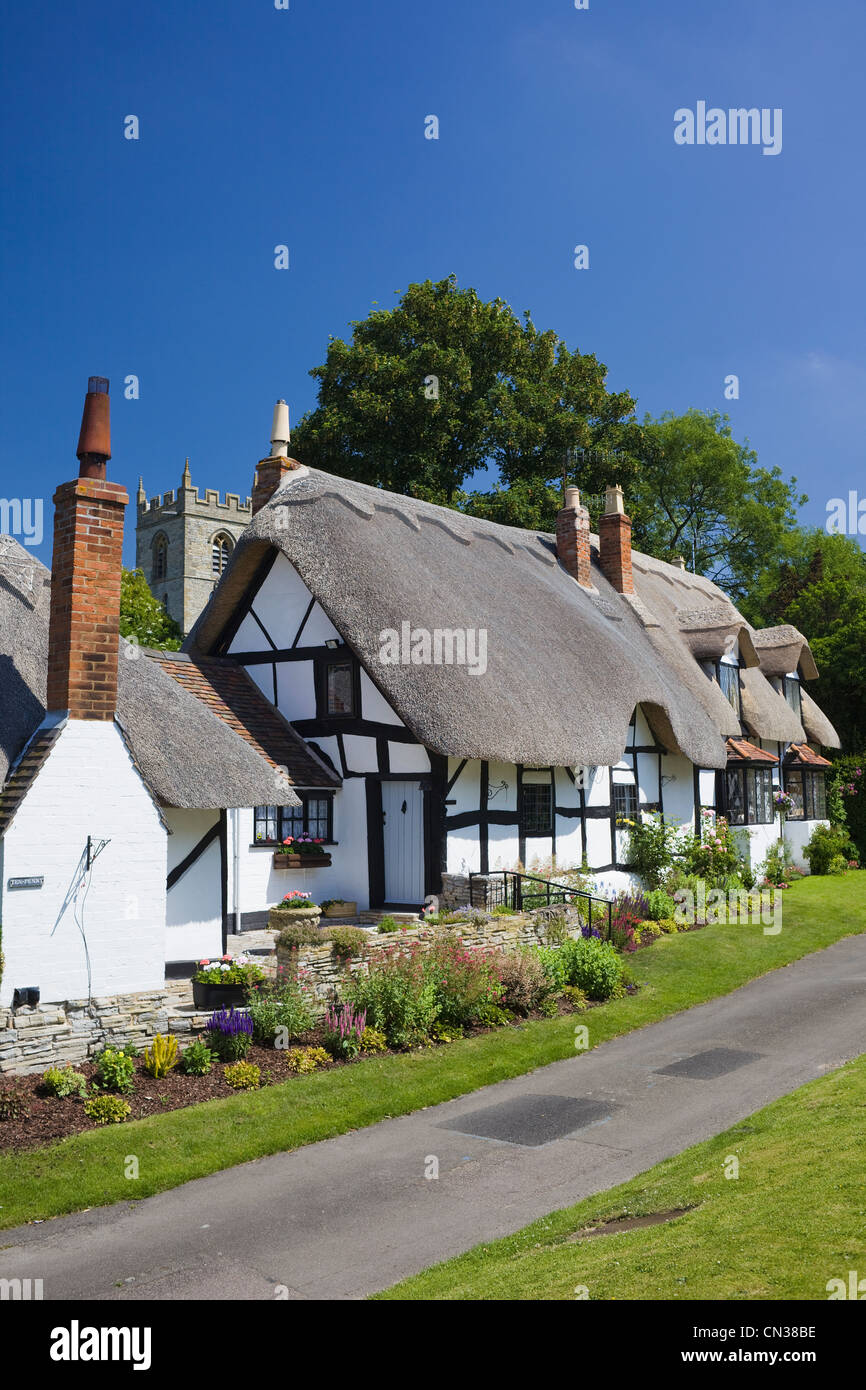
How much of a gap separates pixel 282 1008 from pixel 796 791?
23349 millimetres

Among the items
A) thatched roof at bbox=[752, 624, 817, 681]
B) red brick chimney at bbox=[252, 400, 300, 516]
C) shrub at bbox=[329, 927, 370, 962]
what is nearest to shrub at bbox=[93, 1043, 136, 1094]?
shrub at bbox=[329, 927, 370, 962]

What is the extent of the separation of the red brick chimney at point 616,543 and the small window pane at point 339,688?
10662 millimetres

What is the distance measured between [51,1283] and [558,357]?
3555 centimetres

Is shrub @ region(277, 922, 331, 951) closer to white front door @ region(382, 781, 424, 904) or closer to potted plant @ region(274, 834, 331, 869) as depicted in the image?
potted plant @ region(274, 834, 331, 869)

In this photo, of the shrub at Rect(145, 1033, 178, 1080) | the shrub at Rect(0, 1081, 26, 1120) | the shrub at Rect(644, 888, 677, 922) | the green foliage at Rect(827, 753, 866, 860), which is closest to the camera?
the shrub at Rect(0, 1081, 26, 1120)

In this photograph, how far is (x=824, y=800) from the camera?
32.7 meters

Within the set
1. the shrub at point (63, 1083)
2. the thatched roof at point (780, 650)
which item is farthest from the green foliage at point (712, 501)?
the shrub at point (63, 1083)

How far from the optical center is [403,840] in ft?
60.7

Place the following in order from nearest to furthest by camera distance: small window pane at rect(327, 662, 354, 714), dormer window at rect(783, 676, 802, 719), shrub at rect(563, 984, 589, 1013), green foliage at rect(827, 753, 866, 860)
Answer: shrub at rect(563, 984, 589, 1013), small window pane at rect(327, 662, 354, 714), green foliage at rect(827, 753, 866, 860), dormer window at rect(783, 676, 802, 719)

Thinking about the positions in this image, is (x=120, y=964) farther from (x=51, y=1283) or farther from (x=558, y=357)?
(x=558, y=357)

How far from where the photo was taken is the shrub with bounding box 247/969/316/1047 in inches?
479

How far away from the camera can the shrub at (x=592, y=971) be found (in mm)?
15992

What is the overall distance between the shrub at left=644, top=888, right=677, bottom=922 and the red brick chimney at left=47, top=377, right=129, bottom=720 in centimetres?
1245
